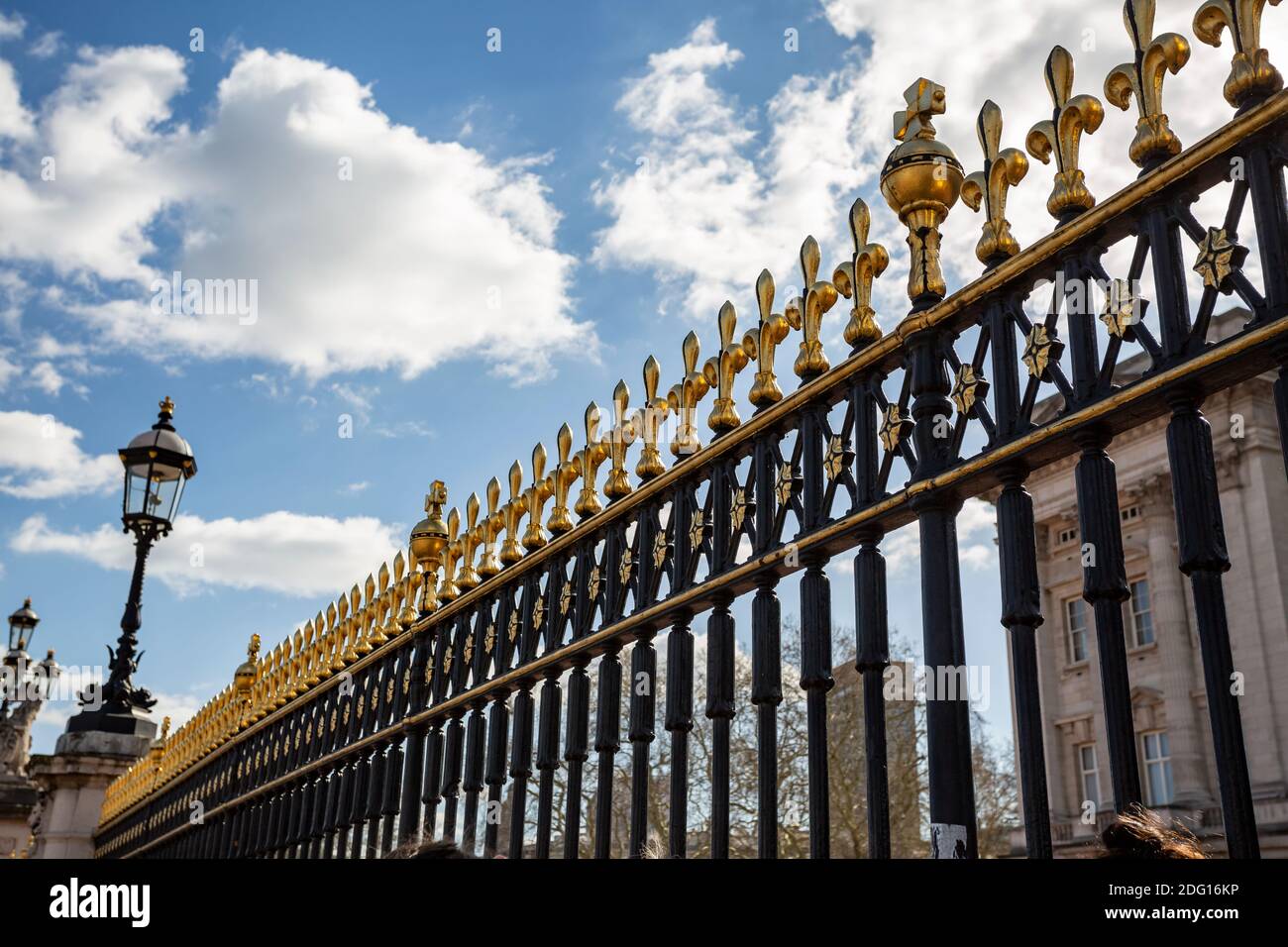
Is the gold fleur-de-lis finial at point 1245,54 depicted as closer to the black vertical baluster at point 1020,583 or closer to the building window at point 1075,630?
the black vertical baluster at point 1020,583

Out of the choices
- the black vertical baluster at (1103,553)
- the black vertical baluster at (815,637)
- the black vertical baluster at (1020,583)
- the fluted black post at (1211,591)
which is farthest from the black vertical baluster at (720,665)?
the fluted black post at (1211,591)

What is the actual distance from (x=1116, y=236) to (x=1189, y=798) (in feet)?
59.2

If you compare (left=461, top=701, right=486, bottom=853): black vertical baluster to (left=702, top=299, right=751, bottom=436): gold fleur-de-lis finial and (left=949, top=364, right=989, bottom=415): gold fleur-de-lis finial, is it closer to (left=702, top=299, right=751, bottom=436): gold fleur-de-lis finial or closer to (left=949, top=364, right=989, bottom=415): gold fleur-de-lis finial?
(left=702, top=299, right=751, bottom=436): gold fleur-de-lis finial

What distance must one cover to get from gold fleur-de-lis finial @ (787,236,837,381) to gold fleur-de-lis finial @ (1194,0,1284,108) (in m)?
1.22

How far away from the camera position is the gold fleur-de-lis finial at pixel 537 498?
492 centimetres

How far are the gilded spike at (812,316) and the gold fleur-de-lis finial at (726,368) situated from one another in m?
0.32

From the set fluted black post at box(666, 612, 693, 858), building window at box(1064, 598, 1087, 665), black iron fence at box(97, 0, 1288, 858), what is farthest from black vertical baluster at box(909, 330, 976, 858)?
building window at box(1064, 598, 1087, 665)

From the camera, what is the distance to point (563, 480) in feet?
15.7

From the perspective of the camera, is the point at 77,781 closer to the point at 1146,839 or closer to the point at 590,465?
the point at 590,465

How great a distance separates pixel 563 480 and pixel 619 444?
17.6 inches

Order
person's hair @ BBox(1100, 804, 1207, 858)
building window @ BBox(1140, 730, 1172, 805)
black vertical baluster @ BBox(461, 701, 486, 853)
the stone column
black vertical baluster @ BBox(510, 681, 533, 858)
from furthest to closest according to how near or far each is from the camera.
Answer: building window @ BBox(1140, 730, 1172, 805) → the stone column → black vertical baluster @ BBox(461, 701, 486, 853) → black vertical baluster @ BBox(510, 681, 533, 858) → person's hair @ BBox(1100, 804, 1207, 858)

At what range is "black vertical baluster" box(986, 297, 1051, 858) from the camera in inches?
104
